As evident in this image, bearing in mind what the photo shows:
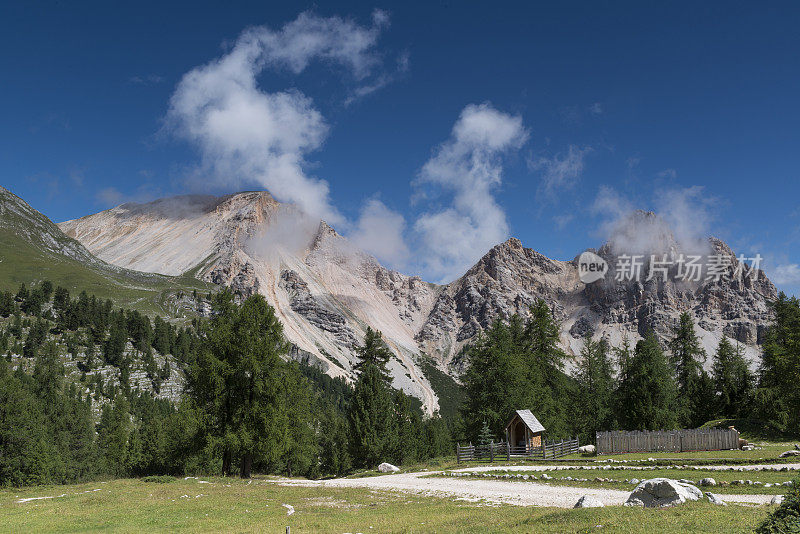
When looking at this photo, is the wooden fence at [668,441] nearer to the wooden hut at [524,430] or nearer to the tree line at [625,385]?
the wooden hut at [524,430]

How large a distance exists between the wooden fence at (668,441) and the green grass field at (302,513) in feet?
80.4

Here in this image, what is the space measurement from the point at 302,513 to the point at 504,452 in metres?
31.0

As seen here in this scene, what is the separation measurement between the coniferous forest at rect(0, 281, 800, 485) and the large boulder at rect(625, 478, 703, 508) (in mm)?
27110

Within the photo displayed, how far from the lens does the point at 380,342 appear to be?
183ft

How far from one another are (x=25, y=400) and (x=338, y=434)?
45.2 meters

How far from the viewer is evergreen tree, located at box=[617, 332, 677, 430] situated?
2053 inches

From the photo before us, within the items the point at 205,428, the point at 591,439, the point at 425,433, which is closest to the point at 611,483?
the point at 205,428

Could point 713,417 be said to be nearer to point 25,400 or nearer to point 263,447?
point 263,447

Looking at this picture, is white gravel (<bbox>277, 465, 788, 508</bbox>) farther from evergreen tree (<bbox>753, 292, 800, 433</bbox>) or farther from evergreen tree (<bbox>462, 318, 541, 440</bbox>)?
evergreen tree (<bbox>753, 292, 800, 433</bbox>)

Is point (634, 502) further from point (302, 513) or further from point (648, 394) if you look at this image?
point (648, 394)

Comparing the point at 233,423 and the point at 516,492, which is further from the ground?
the point at 233,423

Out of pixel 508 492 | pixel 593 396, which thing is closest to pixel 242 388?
pixel 508 492

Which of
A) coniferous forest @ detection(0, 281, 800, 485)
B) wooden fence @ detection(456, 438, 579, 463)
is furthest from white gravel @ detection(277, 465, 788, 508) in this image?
coniferous forest @ detection(0, 281, 800, 485)

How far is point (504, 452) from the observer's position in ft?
153
